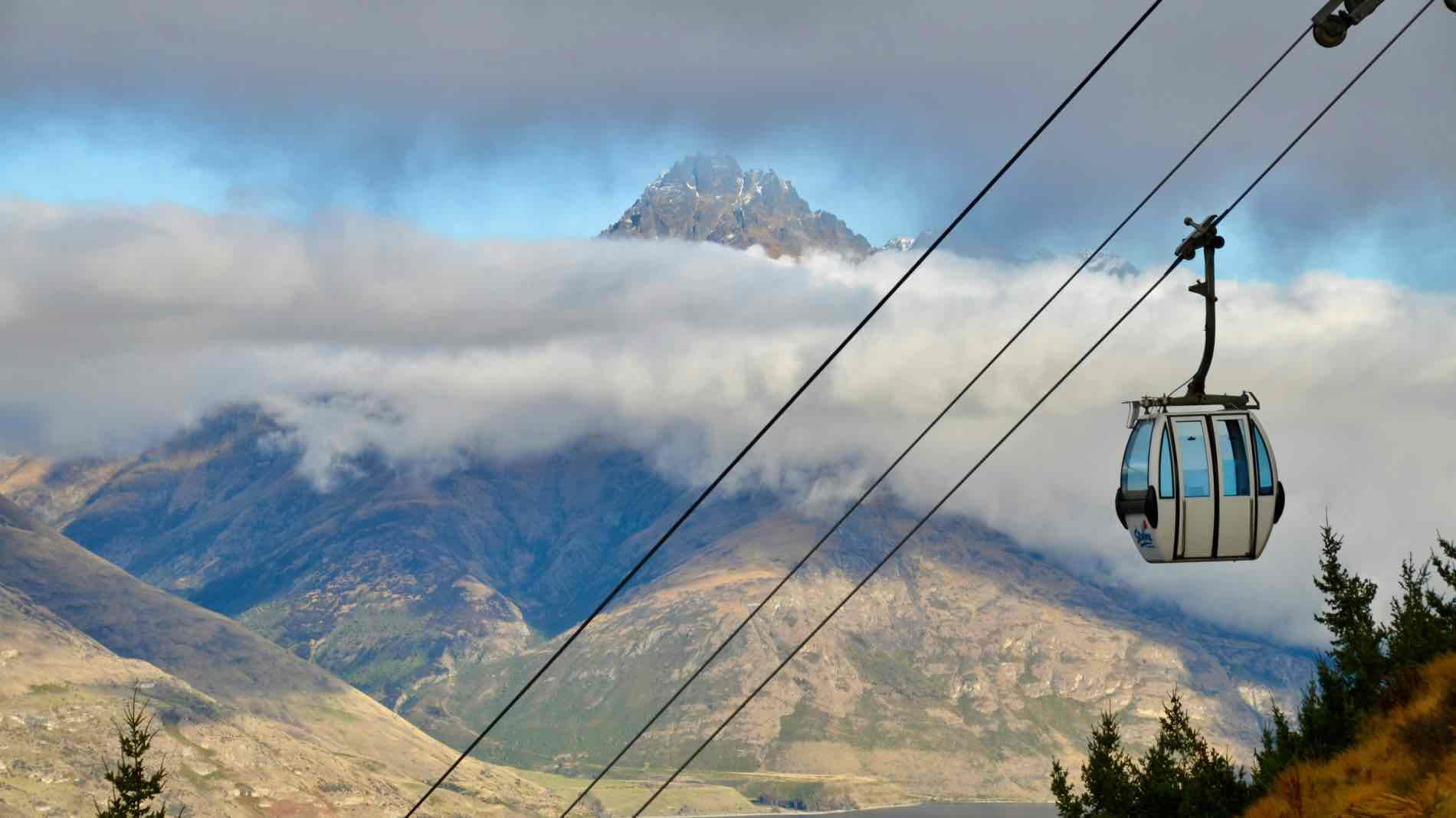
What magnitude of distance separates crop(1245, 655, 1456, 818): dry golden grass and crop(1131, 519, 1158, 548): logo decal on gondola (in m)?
6.76

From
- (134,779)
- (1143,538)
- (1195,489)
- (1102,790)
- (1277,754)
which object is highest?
(1277,754)

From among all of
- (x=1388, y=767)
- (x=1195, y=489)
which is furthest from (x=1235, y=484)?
(x=1388, y=767)

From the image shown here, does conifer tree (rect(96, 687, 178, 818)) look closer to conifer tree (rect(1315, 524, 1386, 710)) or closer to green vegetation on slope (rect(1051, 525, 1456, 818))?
green vegetation on slope (rect(1051, 525, 1456, 818))

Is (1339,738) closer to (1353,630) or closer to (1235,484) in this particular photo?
(1353,630)

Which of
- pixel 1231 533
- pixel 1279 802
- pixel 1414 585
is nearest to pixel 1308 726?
pixel 1414 585

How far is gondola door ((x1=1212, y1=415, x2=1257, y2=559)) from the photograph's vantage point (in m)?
23.9

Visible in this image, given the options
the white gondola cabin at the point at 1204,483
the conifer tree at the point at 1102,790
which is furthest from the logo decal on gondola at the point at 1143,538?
the conifer tree at the point at 1102,790

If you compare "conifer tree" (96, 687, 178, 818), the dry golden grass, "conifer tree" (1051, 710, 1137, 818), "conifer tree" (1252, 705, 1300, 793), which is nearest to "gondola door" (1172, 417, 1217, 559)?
the dry golden grass

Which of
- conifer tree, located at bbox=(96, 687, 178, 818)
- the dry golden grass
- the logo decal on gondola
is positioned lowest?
the dry golden grass

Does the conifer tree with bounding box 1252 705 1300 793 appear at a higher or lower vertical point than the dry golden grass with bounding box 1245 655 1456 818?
higher

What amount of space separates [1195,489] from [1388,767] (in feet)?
57.0

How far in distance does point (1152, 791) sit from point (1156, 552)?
5591cm

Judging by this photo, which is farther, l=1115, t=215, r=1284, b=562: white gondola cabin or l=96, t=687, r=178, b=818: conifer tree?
l=96, t=687, r=178, b=818: conifer tree

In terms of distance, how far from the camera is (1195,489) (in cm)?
2389
